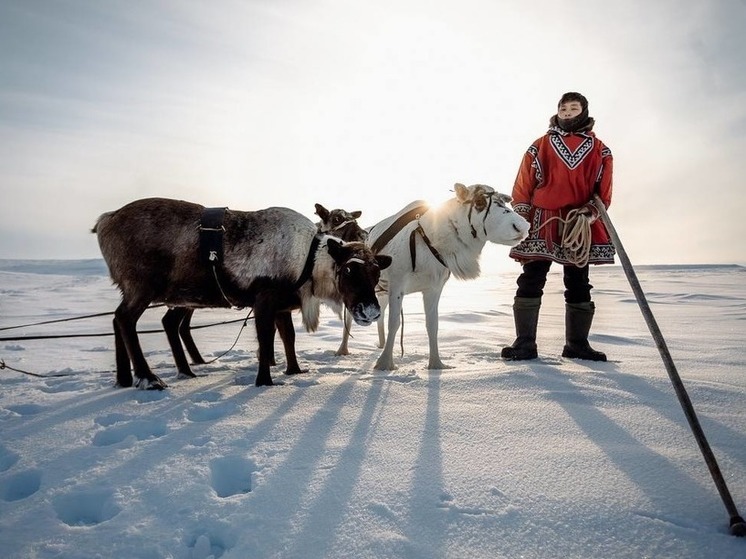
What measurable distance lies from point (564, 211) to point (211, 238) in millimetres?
3725

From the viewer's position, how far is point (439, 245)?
189 inches

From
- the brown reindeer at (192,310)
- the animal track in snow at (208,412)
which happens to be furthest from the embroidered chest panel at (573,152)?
the animal track in snow at (208,412)

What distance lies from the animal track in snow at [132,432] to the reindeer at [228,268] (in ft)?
3.28

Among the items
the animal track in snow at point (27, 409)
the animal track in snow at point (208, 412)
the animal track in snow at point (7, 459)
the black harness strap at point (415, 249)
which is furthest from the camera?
the black harness strap at point (415, 249)

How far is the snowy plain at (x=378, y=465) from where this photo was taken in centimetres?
158

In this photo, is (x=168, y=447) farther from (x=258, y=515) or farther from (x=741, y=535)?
(x=741, y=535)

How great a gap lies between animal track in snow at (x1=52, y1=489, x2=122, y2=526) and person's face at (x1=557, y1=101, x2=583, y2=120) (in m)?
5.15

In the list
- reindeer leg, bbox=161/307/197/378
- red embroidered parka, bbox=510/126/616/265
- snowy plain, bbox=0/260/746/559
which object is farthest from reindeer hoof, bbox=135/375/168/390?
red embroidered parka, bbox=510/126/616/265

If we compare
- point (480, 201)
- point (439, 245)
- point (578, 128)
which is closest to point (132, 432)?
point (439, 245)

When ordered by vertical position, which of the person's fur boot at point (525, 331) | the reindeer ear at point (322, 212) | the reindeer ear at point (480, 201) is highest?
the reindeer ear at point (480, 201)

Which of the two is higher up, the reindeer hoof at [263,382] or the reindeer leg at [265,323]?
the reindeer leg at [265,323]

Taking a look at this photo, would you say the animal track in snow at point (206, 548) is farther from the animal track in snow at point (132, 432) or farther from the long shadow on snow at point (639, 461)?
the long shadow on snow at point (639, 461)

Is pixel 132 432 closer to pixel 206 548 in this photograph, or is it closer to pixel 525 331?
pixel 206 548

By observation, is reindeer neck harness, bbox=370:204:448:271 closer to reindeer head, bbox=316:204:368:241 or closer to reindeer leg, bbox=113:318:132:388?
reindeer head, bbox=316:204:368:241
